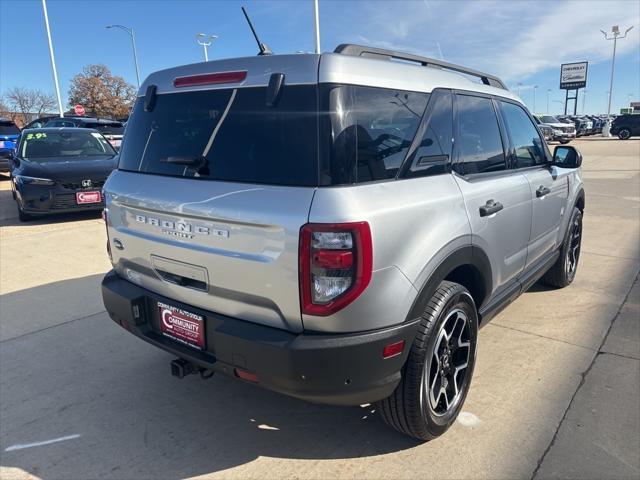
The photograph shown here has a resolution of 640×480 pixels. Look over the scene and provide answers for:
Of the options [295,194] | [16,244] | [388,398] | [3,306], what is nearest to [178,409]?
[388,398]

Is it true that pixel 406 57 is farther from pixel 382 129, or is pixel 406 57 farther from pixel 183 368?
pixel 183 368

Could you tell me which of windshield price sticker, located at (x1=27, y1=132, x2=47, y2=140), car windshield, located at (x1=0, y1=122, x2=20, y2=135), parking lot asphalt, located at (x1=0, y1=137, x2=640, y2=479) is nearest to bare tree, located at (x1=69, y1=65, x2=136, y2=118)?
car windshield, located at (x1=0, y1=122, x2=20, y2=135)

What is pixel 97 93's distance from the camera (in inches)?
2325

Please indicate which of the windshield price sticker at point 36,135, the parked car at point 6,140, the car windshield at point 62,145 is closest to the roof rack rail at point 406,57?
the car windshield at point 62,145

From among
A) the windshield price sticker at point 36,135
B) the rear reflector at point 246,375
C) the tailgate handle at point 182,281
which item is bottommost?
the rear reflector at point 246,375

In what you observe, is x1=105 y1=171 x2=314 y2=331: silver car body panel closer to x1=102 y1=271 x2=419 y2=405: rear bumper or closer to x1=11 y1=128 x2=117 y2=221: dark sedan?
x1=102 y1=271 x2=419 y2=405: rear bumper

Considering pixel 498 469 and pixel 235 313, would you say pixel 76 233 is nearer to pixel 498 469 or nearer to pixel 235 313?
pixel 235 313

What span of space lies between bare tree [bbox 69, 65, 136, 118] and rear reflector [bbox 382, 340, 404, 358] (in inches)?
2471

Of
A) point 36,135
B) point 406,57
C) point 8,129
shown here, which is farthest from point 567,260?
point 8,129

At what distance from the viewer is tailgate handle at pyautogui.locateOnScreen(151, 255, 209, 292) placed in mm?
2344

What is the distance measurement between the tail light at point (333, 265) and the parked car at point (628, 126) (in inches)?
1582

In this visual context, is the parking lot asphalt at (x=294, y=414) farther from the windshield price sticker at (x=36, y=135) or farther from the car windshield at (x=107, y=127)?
the car windshield at (x=107, y=127)

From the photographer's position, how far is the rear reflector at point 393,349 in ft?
6.98

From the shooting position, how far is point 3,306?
15.0 feet
